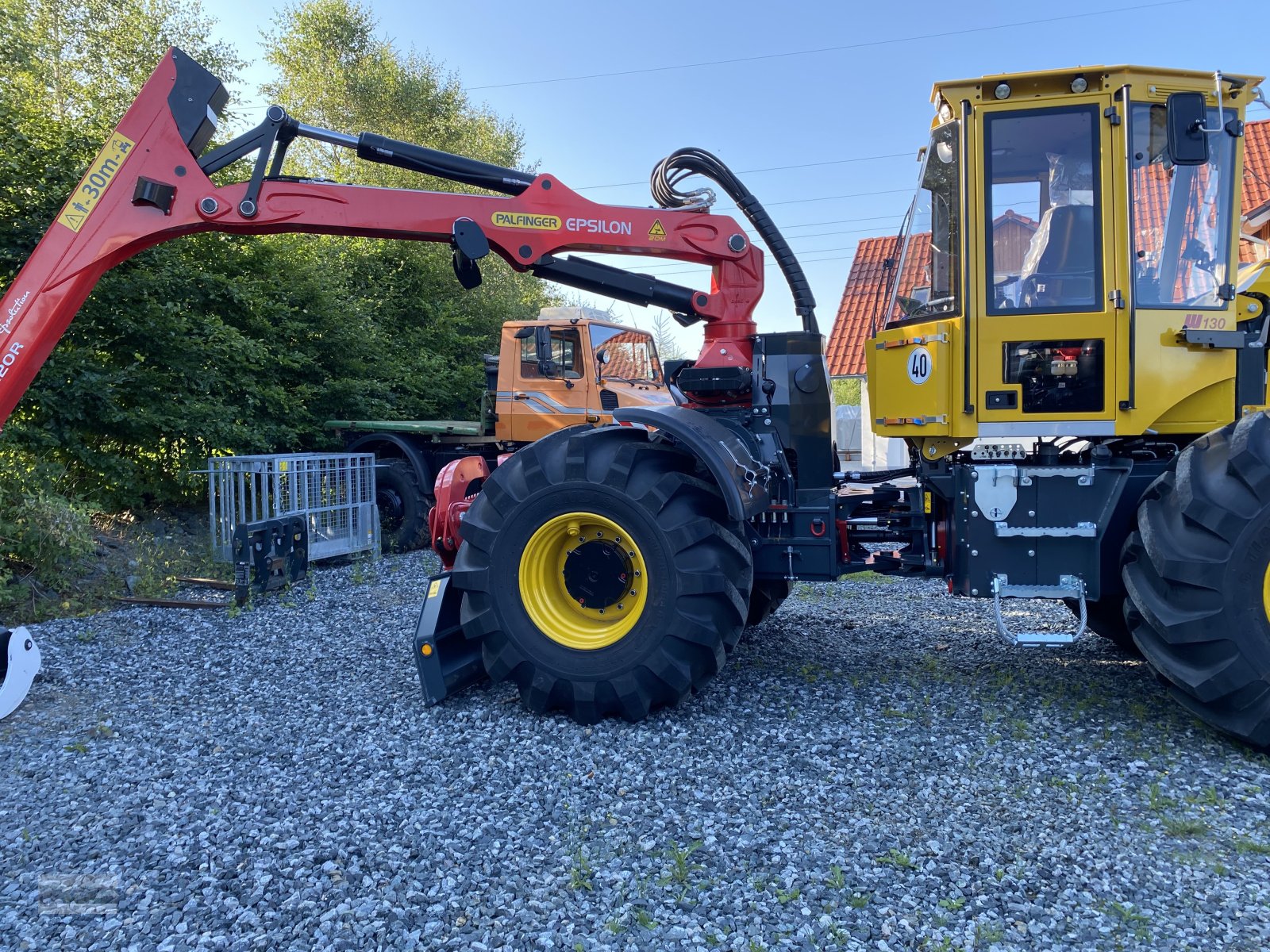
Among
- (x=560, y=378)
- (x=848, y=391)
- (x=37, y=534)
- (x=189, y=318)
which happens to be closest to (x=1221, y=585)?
(x=848, y=391)

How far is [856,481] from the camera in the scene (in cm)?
509

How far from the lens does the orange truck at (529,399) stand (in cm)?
955

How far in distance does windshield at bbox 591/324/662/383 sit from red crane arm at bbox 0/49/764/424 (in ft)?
14.8

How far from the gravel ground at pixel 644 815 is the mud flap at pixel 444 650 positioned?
13 centimetres

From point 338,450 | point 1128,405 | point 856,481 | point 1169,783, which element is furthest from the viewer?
point 338,450

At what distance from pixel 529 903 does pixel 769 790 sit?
117cm

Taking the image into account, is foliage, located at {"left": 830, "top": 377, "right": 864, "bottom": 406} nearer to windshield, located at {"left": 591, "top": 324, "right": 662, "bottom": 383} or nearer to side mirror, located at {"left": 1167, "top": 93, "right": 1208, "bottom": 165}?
windshield, located at {"left": 591, "top": 324, "right": 662, "bottom": 383}

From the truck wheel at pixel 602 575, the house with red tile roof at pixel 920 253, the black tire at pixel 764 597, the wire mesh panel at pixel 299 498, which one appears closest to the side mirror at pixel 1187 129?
the house with red tile roof at pixel 920 253

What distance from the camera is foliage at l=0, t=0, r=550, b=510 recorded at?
8.97 metres

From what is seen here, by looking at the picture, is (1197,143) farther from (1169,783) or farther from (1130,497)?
(1169,783)

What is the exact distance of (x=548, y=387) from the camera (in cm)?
964

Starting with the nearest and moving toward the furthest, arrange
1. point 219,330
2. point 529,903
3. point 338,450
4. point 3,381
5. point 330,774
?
point 529,903 → point 330,774 → point 3,381 → point 219,330 → point 338,450

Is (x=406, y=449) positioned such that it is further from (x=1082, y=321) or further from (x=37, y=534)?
(x=1082, y=321)

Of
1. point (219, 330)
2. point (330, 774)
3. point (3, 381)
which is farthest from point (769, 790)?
Answer: point (219, 330)
